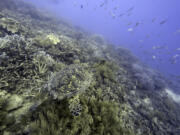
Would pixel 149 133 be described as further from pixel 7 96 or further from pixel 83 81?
pixel 7 96

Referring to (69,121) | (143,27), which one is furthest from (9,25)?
(143,27)

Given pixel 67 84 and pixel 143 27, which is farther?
pixel 143 27

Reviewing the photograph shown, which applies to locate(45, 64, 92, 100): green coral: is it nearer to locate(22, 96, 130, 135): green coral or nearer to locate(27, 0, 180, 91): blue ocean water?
locate(22, 96, 130, 135): green coral

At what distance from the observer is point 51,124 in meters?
2.11

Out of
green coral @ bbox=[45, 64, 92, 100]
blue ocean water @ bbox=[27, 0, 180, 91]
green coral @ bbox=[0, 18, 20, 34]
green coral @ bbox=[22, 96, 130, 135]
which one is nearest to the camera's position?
Answer: green coral @ bbox=[22, 96, 130, 135]

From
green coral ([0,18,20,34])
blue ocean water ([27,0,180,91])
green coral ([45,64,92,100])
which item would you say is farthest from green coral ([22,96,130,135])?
blue ocean water ([27,0,180,91])

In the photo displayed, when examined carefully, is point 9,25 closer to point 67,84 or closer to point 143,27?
point 67,84

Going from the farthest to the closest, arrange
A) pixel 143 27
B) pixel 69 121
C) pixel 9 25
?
1. pixel 143 27
2. pixel 9 25
3. pixel 69 121

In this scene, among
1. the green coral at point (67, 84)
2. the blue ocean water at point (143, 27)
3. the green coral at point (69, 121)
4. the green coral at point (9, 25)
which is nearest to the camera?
the green coral at point (69, 121)

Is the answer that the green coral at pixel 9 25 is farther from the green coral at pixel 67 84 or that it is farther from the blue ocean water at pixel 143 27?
the blue ocean water at pixel 143 27

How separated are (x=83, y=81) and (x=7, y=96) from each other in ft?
7.23

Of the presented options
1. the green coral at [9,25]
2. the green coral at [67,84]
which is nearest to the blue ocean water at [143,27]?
the green coral at [9,25]

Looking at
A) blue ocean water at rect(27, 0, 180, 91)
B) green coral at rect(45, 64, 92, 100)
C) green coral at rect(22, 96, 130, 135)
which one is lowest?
green coral at rect(22, 96, 130, 135)

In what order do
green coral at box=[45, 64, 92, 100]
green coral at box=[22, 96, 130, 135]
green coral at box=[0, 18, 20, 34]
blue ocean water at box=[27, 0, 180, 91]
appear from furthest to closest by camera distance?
blue ocean water at box=[27, 0, 180, 91]
green coral at box=[0, 18, 20, 34]
green coral at box=[45, 64, 92, 100]
green coral at box=[22, 96, 130, 135]
